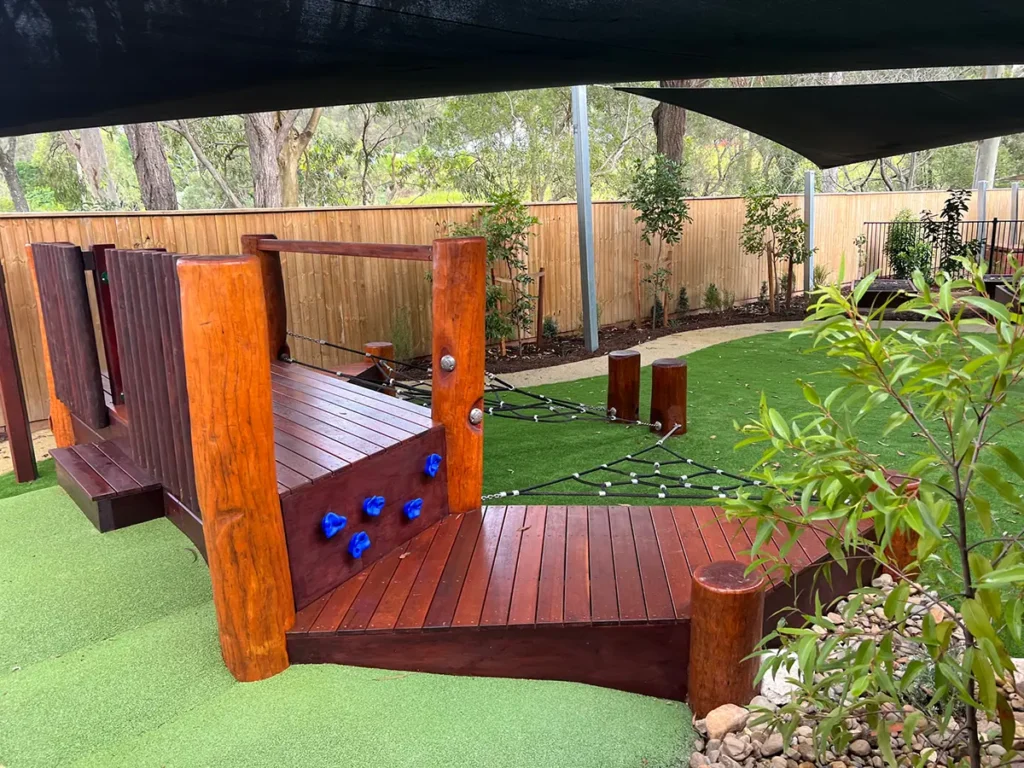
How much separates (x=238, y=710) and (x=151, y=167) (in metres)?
11.1

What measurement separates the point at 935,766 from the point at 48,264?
177 inches

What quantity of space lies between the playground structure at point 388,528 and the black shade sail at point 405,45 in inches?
49.2

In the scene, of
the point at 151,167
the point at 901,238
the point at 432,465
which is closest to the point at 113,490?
the point at 432,465

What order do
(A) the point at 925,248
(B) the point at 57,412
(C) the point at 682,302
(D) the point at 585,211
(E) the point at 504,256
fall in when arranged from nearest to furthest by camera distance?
(B) the point at 57,412
(E) the point at 504,256
(D) the point at 585,211
(C) the point at 682,302
(A) the point at 925,248

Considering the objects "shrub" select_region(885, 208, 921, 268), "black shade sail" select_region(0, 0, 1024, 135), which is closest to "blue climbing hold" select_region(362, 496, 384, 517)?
"black shade sail" select_region(0, 0, 1024, 135)

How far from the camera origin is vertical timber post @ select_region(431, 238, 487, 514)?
2.69 meters

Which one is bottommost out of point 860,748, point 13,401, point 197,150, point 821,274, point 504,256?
point 860,748

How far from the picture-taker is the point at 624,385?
5176mm

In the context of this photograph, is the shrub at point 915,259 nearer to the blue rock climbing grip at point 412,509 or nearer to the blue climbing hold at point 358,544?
the blue rock climbing grip at point 412,509

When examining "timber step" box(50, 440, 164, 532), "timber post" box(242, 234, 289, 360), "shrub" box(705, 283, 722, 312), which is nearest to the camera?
"timber step" box(50, 440, 164, 532)

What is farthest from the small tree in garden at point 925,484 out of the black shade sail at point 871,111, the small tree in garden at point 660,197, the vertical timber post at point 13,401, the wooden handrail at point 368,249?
the small tree in garden at point 660,197

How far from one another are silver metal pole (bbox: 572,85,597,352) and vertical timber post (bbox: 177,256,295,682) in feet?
19.8

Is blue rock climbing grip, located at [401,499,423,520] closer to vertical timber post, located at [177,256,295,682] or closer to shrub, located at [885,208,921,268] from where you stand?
vertical timber post, located at [177,256,295,682]

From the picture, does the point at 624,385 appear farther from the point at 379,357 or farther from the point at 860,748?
the point at 860,748
